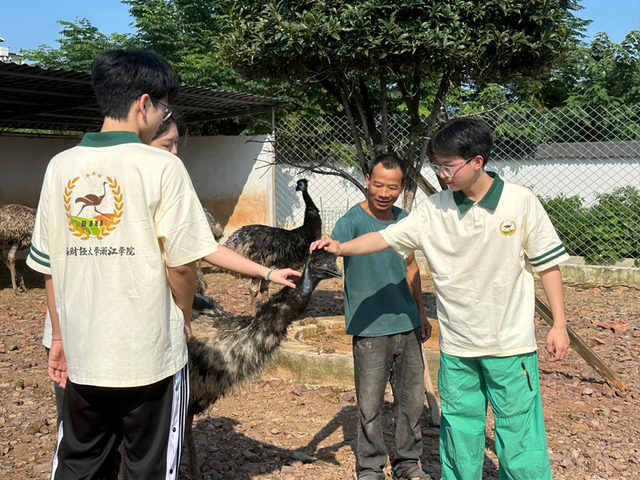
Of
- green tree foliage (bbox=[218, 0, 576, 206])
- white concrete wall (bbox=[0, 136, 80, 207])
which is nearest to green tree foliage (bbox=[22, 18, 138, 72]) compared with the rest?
white concrete wall (bbox=[0, 136, 80, 207])

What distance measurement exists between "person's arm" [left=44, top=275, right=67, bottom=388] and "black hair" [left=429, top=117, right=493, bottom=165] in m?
1.74

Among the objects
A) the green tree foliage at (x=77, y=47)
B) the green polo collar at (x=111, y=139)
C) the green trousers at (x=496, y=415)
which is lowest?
the green trousers at (x=496, y=415)

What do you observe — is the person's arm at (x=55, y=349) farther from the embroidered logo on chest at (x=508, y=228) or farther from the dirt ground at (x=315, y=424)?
the embroidered logo on chest at (x=508, y=228)

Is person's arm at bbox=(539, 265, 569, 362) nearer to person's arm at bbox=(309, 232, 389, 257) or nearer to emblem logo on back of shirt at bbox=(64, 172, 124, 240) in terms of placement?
person's arm at bbox=(309, 232, 389, 257)

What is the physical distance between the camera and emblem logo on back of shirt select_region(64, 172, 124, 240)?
1.97 metres

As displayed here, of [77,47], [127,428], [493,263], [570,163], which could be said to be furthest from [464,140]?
[77,47]

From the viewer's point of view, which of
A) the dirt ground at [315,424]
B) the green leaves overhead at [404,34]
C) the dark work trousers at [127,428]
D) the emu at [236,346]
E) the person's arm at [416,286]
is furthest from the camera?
the green leaves overhead at [404,34]

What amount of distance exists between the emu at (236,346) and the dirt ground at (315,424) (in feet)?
2.05

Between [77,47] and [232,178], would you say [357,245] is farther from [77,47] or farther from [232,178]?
[77,47]

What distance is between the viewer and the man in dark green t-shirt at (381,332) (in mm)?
3357

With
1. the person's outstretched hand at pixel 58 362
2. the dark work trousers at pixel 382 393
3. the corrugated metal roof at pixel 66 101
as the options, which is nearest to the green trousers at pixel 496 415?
the dark work trousers at pixel 382 393

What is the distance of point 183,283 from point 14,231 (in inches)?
327

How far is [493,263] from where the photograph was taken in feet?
9.02

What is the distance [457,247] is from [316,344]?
10.4 ft
